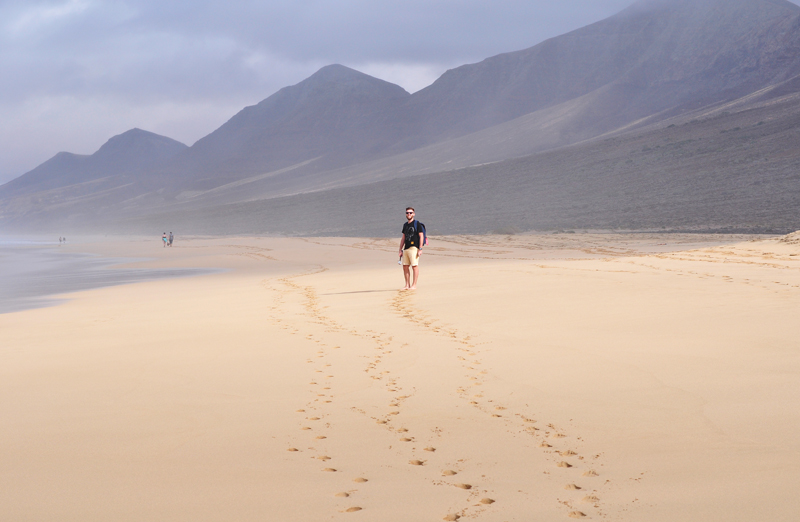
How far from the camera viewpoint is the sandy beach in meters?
3.46

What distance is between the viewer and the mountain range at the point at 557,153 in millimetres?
56719

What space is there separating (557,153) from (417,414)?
7934 cm

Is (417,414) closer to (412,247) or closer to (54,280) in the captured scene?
(412,247)

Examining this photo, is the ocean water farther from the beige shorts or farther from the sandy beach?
the beige shorts

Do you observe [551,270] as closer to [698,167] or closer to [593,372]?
[593,372]

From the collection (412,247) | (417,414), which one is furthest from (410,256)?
(417,414)

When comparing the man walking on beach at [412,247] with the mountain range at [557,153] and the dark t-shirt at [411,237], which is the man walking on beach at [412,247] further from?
the mountain range at [557,153]

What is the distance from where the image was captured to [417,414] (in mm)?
4988

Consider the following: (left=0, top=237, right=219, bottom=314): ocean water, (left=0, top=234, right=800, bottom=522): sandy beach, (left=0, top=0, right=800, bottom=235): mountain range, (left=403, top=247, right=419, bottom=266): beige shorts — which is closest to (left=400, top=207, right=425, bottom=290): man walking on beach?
(left=403, top=247, right=419, bottom=266): beige shorts

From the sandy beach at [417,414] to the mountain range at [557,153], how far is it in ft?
125

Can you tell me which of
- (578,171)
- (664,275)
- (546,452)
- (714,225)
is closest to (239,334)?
(546,452)

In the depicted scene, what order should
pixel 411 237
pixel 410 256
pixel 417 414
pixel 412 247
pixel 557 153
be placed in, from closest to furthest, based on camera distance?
pixel 417 414, pixel 410 256, pixel 412 247, pixel 411 237, pixel 557 153

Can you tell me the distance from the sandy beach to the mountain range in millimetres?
38236

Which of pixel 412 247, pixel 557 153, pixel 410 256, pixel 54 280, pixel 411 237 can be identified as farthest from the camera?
pixel 557 153
